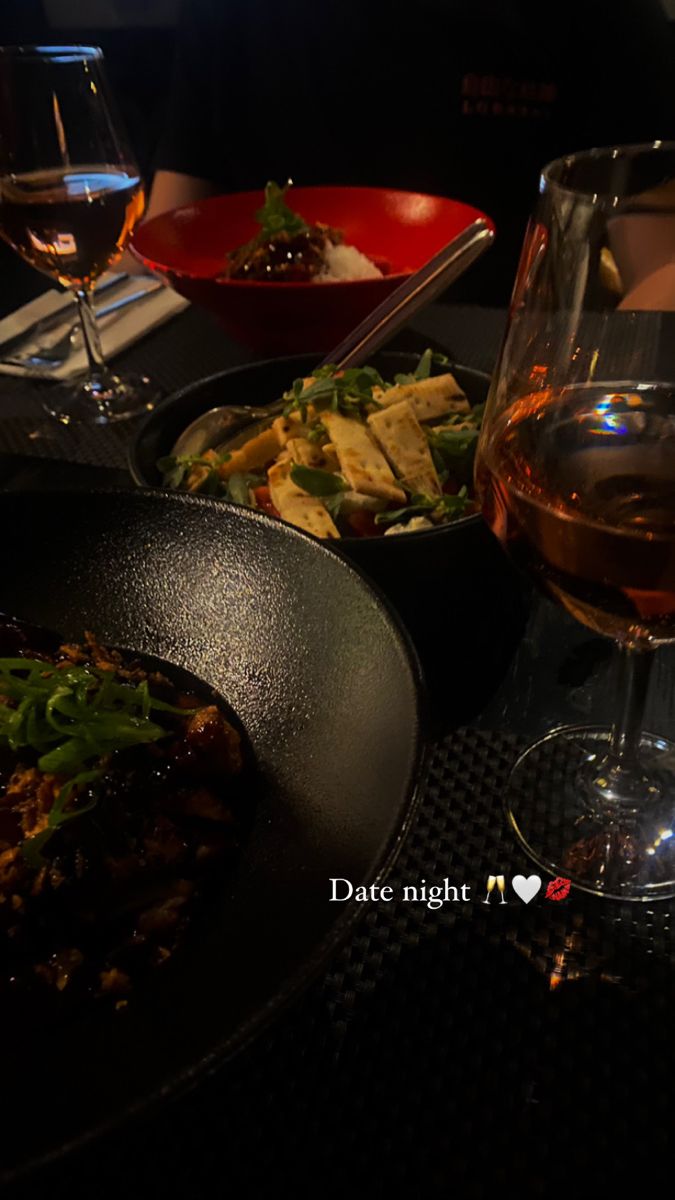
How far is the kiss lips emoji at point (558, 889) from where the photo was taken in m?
0.63

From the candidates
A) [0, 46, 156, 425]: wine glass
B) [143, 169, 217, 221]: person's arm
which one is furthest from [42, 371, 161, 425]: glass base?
[143, 169, 217, 221]: person's arm

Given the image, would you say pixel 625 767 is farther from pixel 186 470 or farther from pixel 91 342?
pixel 91 342

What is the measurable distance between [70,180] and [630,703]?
1.22 meters

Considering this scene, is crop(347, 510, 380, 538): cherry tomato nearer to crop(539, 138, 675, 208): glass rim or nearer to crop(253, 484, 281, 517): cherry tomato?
crop(253, 484, 281, 517): cherry tomato

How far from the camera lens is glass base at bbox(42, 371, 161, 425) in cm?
142

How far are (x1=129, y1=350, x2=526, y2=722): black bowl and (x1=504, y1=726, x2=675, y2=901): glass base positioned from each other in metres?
0.09

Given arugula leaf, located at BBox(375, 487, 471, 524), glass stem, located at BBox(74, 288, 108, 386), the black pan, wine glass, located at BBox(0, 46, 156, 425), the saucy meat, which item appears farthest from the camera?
glass stem, located at BBox(74, 288, 108, 386)

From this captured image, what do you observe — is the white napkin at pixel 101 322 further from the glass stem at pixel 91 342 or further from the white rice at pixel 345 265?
the white rice at pixel 345 265

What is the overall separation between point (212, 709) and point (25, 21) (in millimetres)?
5864

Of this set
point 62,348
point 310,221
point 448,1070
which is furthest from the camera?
point 310,221

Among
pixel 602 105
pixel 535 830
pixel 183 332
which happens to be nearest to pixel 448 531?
pixel 535 830

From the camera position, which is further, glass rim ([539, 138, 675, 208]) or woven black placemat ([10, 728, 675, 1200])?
glass rim ([539, 138, 675, 208])

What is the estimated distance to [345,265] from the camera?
1575mm

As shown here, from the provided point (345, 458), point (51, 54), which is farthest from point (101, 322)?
point (345, 458)
